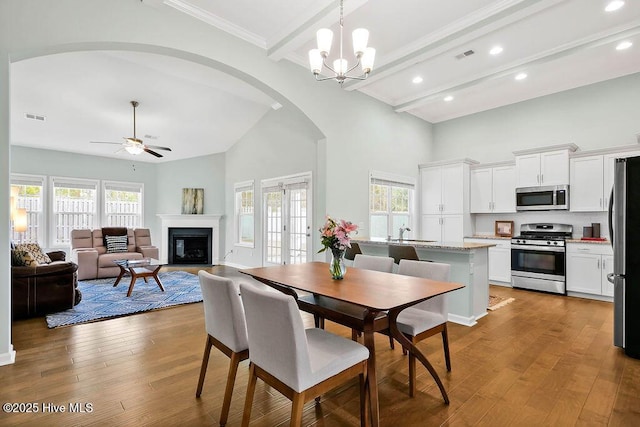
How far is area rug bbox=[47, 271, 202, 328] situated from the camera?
3.84 meters

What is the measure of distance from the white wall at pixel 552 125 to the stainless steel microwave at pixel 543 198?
0.87 metres

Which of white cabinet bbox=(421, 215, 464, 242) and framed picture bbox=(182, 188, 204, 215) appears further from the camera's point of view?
framed picture bbox=(182, 188, 204, 215)

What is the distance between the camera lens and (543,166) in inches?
205

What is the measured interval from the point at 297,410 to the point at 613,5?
4688 mm

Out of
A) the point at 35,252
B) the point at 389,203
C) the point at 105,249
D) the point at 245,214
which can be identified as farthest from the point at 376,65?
the point at 105,249

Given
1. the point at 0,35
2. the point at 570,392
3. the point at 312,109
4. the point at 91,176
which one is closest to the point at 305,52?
the point at 312,109

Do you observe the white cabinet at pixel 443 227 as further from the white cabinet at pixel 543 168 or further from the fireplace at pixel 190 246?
the fireplace at pixel 190 246

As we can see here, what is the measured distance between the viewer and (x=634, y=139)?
15.7 ft

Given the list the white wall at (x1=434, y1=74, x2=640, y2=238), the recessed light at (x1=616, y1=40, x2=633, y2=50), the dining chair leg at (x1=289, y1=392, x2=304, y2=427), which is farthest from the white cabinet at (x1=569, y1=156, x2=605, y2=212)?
the dining chair leg at (x1=289, y1=392, x2=304, y2=427)

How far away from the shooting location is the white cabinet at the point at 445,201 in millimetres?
6039

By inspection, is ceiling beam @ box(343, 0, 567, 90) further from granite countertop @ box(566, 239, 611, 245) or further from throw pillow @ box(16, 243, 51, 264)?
throw pillow @ box(16, 243, 51, 264)

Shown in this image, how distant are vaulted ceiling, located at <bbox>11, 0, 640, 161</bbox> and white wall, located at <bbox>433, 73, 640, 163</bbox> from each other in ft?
0.60

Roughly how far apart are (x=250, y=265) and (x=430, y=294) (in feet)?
19.2

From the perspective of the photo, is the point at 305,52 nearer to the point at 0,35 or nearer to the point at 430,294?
the point at 0,35
